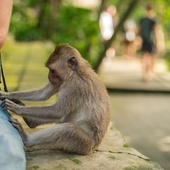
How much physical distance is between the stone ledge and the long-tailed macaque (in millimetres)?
74

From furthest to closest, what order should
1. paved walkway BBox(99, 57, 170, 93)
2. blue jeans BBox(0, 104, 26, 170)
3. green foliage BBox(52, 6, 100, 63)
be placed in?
1. green foliage BBox(52, 6, 100, 63)
2. paved walkway BBox(99, 57, 170, 93)
3. blue jeans BBox(0, 104, 26, 170)

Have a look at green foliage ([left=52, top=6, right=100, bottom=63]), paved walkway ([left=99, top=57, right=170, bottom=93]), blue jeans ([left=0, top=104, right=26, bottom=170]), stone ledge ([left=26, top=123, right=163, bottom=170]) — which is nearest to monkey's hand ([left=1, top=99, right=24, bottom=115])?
stone ledge ([left=26, top=123, right=163, bottom=170])

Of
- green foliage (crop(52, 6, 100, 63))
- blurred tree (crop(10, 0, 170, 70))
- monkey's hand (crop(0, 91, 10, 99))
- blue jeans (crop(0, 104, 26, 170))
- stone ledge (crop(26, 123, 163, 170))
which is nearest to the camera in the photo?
blue jeans (crop(0, 104, 26, 170))

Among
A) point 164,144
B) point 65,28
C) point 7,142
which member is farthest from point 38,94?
point 65,28

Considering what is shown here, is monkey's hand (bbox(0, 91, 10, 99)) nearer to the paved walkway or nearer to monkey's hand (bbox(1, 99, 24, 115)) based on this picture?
monkey's hand (bbox(1, 99, 24, 115))

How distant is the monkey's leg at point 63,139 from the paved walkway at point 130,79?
9041 millimetres

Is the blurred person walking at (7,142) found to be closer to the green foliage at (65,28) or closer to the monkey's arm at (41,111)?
the monkey's arm at (41,111)

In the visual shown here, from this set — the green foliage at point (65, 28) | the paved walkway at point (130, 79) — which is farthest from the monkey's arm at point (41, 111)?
the green foliage at point (65, 28)

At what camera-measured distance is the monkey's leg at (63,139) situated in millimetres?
4301

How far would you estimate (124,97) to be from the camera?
12805mm

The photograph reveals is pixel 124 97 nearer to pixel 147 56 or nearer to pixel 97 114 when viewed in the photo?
pixel 147 56

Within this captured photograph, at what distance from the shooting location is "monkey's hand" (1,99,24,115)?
4441mm

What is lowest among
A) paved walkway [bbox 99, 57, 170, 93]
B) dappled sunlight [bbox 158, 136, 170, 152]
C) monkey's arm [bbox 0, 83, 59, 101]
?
paved walkway [bbox 99, 57, 170, 93]

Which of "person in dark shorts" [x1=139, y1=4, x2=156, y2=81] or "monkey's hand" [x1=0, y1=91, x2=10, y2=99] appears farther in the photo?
"person in dark shorts" [x1=139, y1=4, x2=156, y2=81]
